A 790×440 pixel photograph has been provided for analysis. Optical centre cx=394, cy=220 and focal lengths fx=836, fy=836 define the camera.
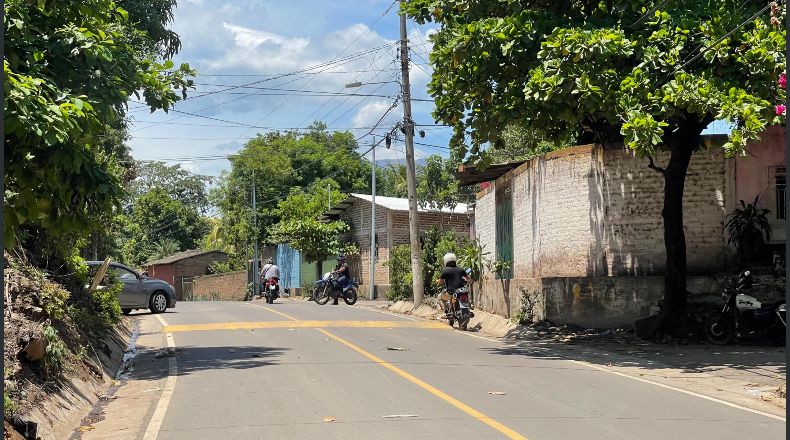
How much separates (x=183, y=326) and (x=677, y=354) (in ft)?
38.1

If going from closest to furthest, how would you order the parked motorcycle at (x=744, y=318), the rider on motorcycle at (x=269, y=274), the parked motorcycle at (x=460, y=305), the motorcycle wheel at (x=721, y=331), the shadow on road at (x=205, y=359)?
the shadow on road at (x=205, y=359)
the parked motorcycle at (x=744, y=318)
the motorcycle wheel at (x=721, y=331)
the parked motorcycle at (x=460, y=305)
the rider on motorcycle at (x=269, y=274)

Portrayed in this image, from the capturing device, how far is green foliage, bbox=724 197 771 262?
59.0 ft

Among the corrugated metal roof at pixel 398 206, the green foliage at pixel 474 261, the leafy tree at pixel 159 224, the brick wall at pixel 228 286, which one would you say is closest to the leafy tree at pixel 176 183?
the leafy tree at pixel 159 224

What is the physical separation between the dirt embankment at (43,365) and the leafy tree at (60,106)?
4.14 ft

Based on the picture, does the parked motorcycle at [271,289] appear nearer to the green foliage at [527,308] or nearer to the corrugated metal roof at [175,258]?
the green foliage at [527,308]

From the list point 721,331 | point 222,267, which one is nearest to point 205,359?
point 721,331

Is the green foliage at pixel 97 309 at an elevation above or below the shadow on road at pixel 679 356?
above

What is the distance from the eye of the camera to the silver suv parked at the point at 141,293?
80.7 feet

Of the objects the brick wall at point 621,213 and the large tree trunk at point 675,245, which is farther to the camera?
the brick wall at point 621,213

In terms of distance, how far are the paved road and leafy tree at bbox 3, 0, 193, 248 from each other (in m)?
2.53

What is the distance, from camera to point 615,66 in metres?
14.7

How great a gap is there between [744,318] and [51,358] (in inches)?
496

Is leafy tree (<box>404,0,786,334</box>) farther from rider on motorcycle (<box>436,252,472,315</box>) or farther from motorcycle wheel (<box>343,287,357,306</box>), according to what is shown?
motorcycle wheel (<box>343,287,357,306</box>)

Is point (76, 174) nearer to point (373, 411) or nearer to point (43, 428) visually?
point (43, 428)
